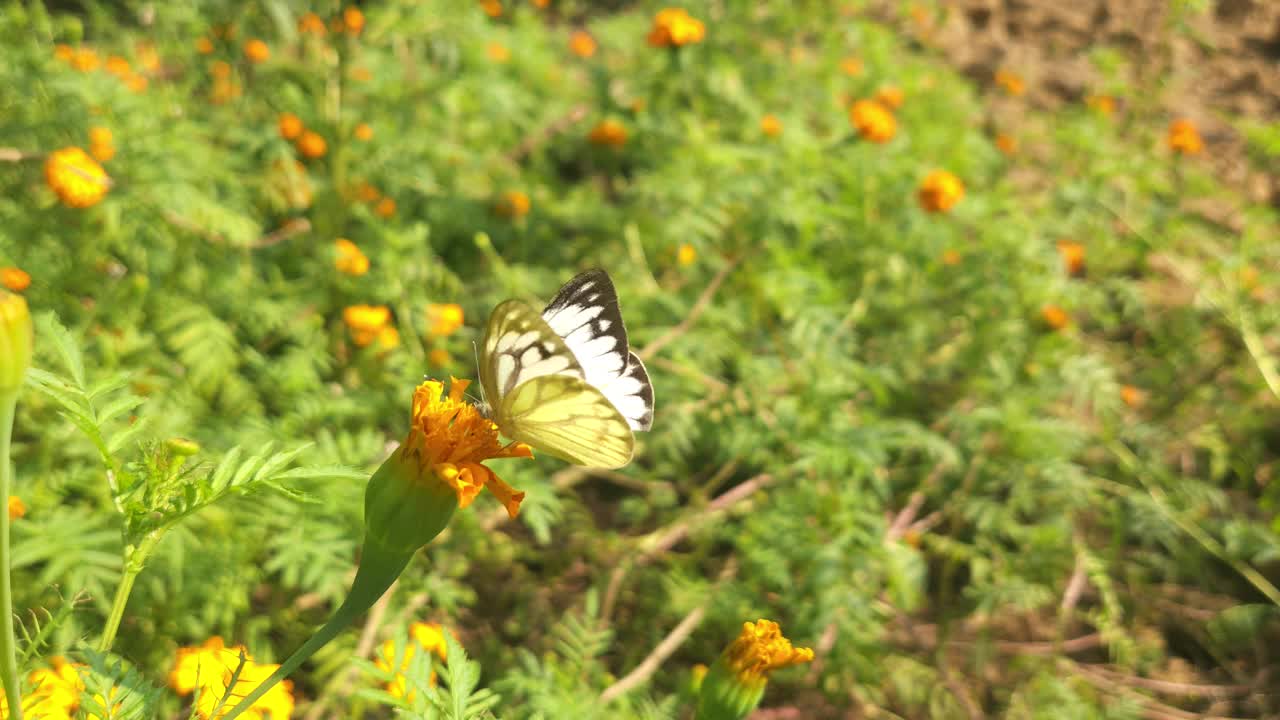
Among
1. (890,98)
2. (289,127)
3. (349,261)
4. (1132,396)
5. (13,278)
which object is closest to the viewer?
(13,278)

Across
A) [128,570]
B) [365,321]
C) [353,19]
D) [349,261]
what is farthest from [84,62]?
[128,570]

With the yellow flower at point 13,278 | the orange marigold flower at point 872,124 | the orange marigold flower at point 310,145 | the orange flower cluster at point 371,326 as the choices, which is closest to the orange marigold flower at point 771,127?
the orange marigold flower at point 872,124

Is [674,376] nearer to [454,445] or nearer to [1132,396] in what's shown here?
[454,445]

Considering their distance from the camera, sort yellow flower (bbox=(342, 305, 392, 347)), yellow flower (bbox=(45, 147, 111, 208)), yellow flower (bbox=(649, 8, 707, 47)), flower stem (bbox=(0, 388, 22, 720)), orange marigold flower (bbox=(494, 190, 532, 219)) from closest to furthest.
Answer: flower stem (bbox=(0, 388, 22, 720))
yellow flower (bbox=(45, 147, 111, 208))
yellow flower (bbox=(342, 305, 392, 347))
yellow flower (bbox=(649, 8, 707, 47))
orange marigold flower (bbox=(494, 190, 532, 219))

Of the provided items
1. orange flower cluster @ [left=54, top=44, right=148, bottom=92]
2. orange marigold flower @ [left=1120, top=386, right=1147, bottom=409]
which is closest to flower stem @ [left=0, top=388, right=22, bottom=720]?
orange flower cluster @ [left=54, top=44, right=148, bottom=92]

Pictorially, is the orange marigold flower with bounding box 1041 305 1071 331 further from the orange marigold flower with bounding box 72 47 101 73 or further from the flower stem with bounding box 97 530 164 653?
the orange marigold flower with bounding box 72 47 101 73

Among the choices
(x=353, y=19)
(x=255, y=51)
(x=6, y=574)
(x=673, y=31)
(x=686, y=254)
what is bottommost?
(x=686, y=254)

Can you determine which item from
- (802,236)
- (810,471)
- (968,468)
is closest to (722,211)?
(802,236)
